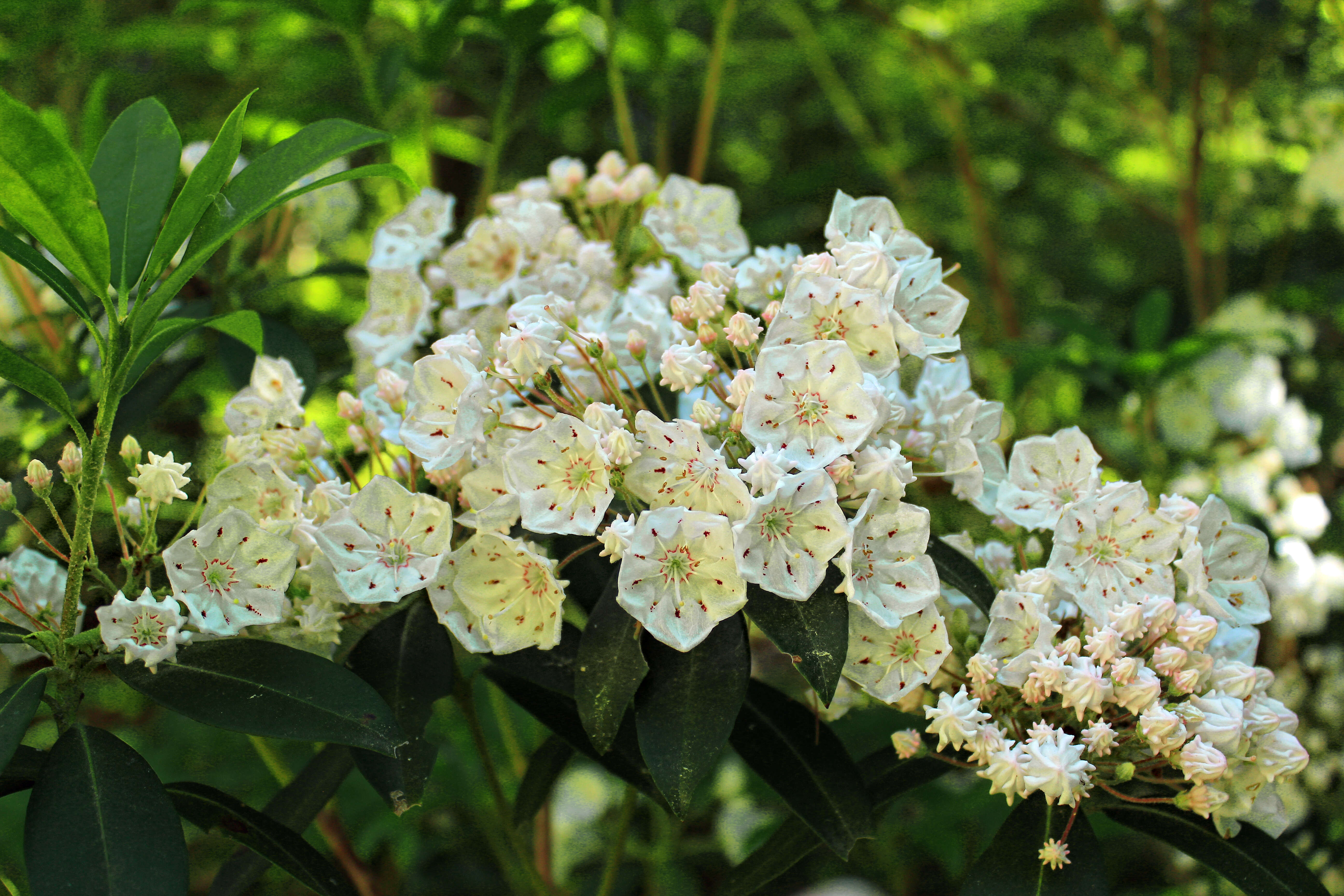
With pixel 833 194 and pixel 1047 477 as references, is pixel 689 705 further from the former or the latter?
pixel 833 194

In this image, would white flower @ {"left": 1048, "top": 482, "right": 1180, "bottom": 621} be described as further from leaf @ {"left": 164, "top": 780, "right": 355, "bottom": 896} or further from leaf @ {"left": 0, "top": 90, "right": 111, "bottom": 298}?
leaf @ {"left": 0, "top": 90, "right": 111, "bottom": 298}

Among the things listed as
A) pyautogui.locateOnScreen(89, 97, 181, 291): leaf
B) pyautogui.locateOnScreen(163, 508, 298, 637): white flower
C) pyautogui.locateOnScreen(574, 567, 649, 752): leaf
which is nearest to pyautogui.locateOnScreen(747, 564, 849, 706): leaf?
pyautogui.locateOnScreen(574, 567, 649, 752): leaf

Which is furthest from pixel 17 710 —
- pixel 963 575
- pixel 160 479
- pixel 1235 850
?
pixel 1235 850

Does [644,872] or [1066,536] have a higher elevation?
[1066,536]

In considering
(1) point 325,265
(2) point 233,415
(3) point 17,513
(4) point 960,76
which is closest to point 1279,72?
(4) point 960,76

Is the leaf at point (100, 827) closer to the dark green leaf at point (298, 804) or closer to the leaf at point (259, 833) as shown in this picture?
the leaf at point (259, 833)

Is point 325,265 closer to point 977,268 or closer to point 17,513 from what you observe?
point 17,513
